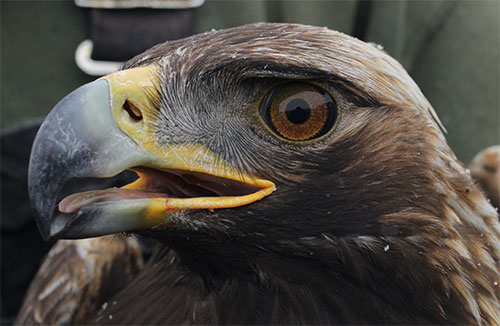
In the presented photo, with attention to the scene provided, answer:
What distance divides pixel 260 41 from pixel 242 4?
236cm

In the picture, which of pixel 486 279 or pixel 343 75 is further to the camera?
pixel 486 279

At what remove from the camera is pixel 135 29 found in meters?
3.23

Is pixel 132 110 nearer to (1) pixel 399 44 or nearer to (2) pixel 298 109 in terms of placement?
(2) pixel 298 109

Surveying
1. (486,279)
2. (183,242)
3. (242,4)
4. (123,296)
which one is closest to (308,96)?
(183,242)

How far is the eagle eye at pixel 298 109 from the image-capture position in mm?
1147

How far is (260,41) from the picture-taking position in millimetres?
1171

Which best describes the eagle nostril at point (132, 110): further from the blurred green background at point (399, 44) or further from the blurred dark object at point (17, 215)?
the blurred green background at point (399, 44)

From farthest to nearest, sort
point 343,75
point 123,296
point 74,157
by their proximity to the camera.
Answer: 1. point 123,296
2. point 343,75
3. point 74,157

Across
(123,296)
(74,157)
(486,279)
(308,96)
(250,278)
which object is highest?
(308,96)

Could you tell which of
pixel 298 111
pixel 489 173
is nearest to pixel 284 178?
pixel 298 111

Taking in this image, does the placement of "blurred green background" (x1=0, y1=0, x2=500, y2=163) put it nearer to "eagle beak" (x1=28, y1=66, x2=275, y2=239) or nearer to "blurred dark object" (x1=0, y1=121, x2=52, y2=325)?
"blurred dark object" (x1=0, y1=121, x2=52, y2=325)

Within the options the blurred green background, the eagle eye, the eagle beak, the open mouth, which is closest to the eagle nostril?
the eagle beak

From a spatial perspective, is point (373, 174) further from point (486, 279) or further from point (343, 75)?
point (486, 279)

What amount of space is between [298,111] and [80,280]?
1247 millimetres
